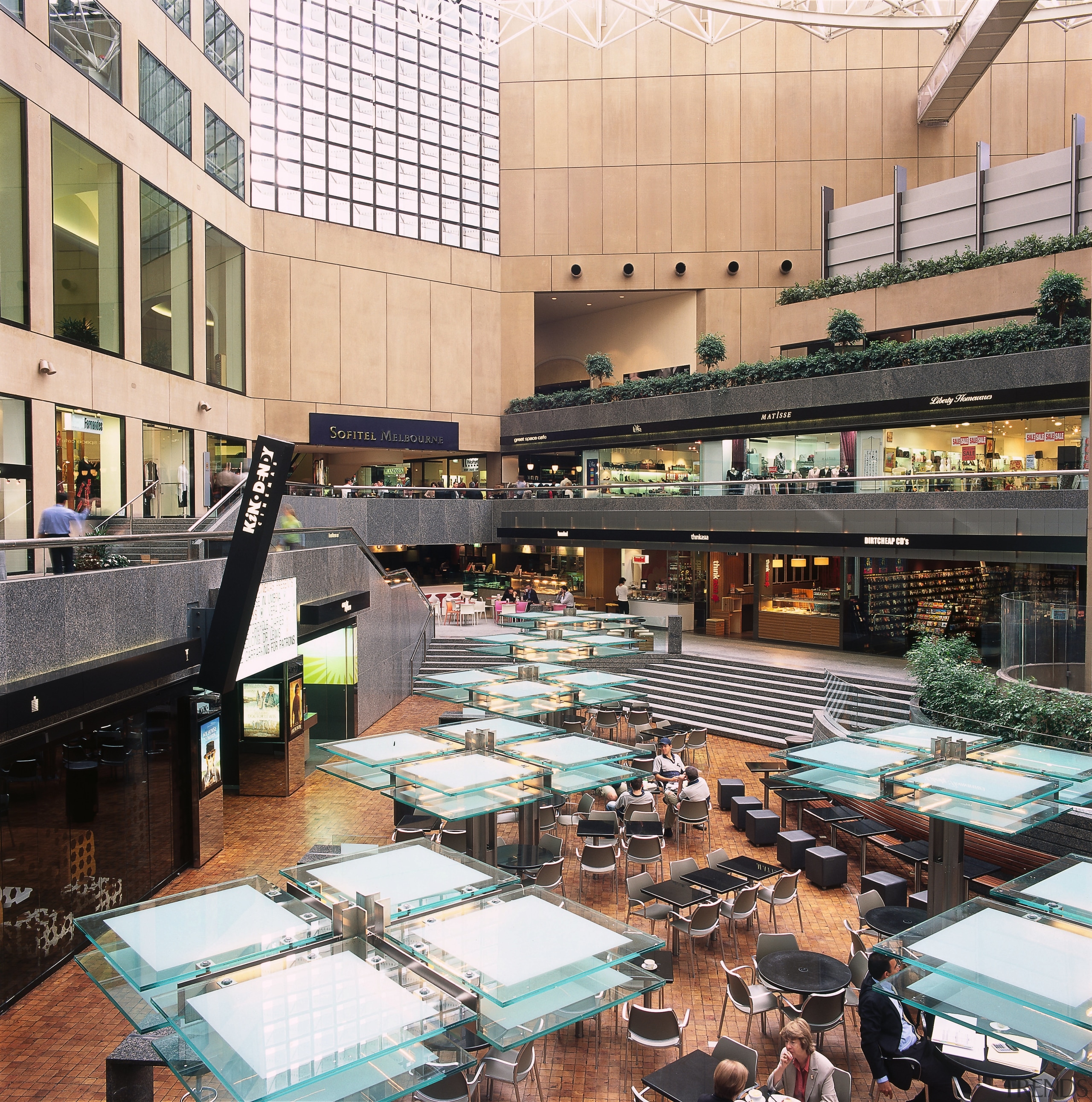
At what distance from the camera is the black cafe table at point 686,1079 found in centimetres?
588

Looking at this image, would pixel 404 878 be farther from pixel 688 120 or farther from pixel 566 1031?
pixel 688 120

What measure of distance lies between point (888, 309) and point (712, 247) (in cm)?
749

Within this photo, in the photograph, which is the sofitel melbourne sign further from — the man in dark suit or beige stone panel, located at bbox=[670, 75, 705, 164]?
the man in dark suit

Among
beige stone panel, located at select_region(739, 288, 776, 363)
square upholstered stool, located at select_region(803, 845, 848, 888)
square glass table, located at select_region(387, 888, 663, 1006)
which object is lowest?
square upholstered stool, located at select_region(803, 845, 848, 888)

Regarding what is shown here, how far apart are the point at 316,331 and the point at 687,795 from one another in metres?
22.5

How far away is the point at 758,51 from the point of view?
1245 inches

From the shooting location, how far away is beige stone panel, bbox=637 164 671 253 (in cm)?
3228

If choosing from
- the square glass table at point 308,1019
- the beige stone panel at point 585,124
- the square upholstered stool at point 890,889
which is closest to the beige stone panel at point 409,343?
the beige stone panel at point 585,124

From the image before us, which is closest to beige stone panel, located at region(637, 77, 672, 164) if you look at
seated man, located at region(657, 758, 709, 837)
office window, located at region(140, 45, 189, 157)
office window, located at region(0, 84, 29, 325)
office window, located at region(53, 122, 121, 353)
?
office window, located at region(140, 45, 189, 157)

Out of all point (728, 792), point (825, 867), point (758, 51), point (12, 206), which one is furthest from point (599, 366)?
point (825, 867)

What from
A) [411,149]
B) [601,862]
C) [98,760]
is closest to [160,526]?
[98,760]

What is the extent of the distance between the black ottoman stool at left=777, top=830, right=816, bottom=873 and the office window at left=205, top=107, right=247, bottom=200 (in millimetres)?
21543

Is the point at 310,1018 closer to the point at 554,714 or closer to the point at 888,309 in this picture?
the point at 554,714

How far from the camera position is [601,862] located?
1046 centimetres
